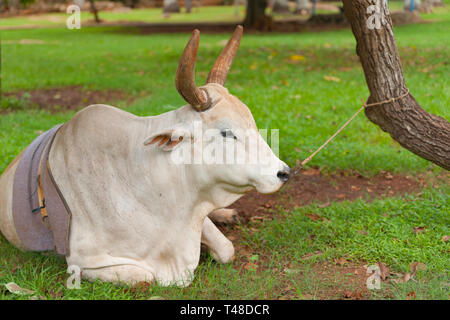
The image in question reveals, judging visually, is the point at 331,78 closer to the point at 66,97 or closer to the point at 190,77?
the point at 66,97

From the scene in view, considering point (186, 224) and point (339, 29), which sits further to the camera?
point (339, 29)

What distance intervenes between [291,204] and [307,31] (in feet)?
44.6

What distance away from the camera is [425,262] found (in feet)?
11.7

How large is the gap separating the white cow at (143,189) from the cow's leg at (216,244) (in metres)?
0.25

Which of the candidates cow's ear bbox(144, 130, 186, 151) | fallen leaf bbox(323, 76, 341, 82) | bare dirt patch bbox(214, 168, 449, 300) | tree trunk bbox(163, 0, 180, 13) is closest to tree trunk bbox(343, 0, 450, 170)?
bare dirt patch bbox(214, 168, 449, 300)

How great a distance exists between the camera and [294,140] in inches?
231

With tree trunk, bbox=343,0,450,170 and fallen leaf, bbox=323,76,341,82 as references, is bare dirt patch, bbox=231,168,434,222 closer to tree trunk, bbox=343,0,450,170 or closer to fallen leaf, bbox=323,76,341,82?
tree trunk, bbox=343,0,450,170

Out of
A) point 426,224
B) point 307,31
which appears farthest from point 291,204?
point 307,31

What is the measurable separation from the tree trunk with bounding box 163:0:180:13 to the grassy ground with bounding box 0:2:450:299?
18274 millimetres

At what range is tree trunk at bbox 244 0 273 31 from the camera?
18.1m

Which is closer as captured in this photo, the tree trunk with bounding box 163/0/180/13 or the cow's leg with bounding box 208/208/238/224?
the cow's leg with bounding box 208/208/238/224

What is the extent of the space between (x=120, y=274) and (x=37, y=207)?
0.70 metres

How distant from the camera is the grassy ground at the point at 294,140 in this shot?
3385 mm
